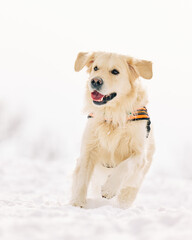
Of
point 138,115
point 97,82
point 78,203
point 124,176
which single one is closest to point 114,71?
point 97,82

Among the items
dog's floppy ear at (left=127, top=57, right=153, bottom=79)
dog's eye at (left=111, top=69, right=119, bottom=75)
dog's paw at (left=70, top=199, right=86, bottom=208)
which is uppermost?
dog's floppy ear at (left=127, top=57, right=153, bottom=79)

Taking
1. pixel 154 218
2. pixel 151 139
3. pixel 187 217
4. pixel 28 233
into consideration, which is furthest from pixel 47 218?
pixel 151 139

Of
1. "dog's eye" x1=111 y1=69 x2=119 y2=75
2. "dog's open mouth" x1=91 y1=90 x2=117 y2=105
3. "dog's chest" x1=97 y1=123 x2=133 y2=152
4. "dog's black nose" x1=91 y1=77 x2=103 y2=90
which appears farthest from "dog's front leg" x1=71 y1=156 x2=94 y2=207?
Result: "dog's eye" x1=111 y1=69 x2=119 y2=75

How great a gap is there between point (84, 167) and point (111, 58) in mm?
1588

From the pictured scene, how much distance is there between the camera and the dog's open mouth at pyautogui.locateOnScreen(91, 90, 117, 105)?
16.1 feet

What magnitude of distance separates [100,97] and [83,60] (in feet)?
2.46

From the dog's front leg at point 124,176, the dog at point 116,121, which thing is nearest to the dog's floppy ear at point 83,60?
the dog at point 116,121

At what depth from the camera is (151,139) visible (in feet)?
19.0

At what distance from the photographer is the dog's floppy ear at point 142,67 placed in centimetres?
502

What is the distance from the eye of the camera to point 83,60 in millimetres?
5328

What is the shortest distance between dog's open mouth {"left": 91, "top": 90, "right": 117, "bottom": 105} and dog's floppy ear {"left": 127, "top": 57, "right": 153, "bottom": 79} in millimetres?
487

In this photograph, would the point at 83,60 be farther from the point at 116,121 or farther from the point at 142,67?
the point at 116,121

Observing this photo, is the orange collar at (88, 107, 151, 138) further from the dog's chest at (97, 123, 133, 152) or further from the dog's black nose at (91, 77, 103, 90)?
the dog's black nose at (91, 77, 103, 90)

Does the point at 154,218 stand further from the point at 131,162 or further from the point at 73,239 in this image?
the point at 131,162
